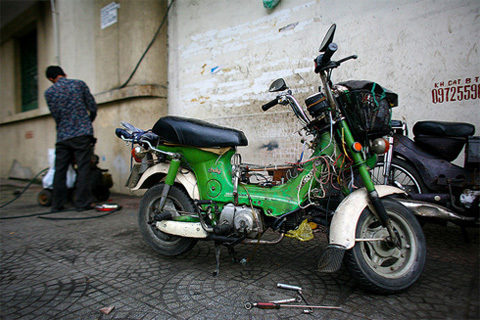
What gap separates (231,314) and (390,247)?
116cm

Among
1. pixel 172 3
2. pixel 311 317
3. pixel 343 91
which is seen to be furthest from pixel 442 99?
pixel 172 3

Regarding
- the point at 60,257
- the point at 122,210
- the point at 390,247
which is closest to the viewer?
the point at 390,247

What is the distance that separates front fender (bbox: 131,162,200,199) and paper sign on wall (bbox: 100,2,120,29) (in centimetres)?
437

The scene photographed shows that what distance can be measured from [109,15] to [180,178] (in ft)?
16.0

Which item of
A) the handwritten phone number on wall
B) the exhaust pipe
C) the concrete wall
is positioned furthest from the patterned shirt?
the handwritten phone number on wall

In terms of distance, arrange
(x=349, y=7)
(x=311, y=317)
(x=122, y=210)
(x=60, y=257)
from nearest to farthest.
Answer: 1. (x=311, y=317)
2. (x=60, y=257)
3. (x=349, y=7)
4. (x=122, y=210)

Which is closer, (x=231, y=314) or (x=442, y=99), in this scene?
(x=231, y=314)

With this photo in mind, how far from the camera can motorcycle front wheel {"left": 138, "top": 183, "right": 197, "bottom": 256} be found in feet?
8.43

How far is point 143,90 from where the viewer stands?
532 cm

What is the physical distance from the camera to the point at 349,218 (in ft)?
6.44

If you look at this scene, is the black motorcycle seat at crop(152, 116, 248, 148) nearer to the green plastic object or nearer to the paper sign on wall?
the green plastic object

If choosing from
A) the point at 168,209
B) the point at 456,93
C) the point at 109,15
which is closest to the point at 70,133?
the point at 168,209

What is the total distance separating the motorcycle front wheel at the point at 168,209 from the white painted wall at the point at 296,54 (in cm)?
218

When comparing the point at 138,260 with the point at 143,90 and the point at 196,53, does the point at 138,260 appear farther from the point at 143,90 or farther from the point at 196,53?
the point at 196,53
